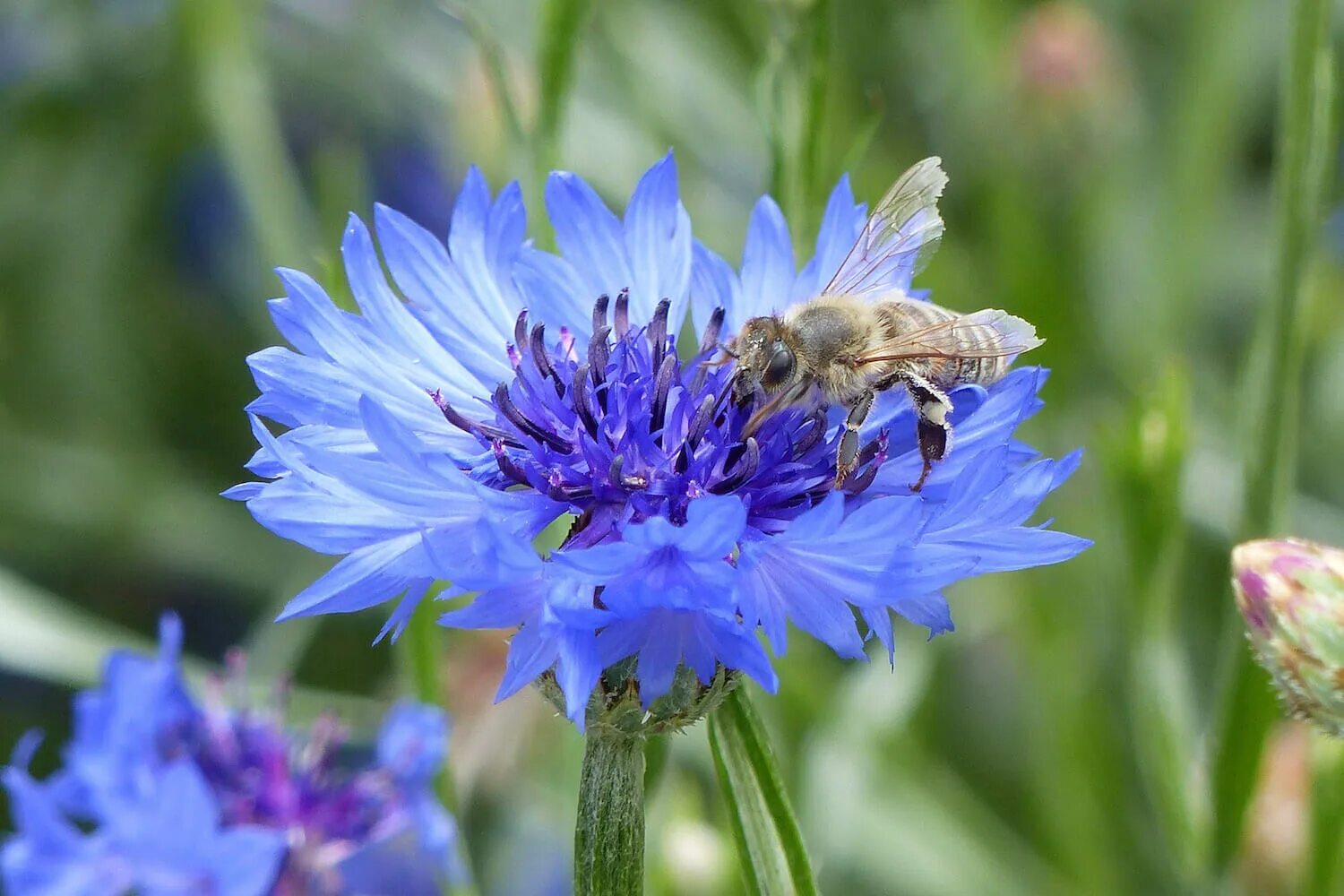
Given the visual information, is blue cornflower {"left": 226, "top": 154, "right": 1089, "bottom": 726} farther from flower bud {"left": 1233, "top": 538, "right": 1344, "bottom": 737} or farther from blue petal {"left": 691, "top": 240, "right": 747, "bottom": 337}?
flower bud {"left": 1233, "top": 538, "right": 1344, "bottom": 737}

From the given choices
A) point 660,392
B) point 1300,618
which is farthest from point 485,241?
point 1300,618

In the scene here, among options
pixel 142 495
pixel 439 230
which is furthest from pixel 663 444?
pixel 439 230

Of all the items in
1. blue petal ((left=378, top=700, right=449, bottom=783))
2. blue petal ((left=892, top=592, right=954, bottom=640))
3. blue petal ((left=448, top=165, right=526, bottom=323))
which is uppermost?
blue petal ((left=448, top=165, right=526, bottom=323))

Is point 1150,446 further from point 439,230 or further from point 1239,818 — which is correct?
point 439,230

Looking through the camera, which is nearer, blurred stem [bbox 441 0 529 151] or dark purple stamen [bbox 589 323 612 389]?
dark purple stamen [bbox 589 323 612 389]

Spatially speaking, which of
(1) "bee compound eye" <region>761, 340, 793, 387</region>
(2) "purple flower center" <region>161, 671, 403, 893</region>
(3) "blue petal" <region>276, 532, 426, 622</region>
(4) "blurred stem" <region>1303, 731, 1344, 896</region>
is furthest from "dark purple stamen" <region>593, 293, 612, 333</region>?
(4) "blurred stem" <region>1303, 731, 1344, 896</region>

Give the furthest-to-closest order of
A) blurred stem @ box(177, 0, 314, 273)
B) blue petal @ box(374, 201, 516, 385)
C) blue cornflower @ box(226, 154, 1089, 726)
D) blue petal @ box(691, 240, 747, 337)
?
1. blurred stem @ box(177, 0, 314, 273)
2. blue petal @ box(691, 240, 747, 337)
3. blue petal @ box(374, 201, 516, 385)
4. blue cornflower @ box(226, 154, 1089, 726)

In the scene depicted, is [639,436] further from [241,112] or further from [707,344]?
[241,112]
